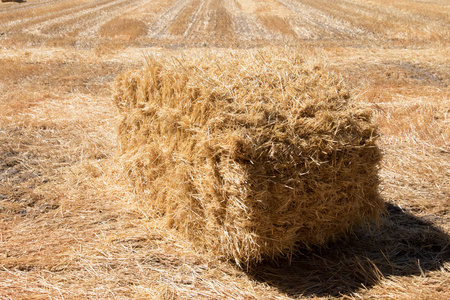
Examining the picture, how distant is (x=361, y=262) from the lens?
384 cm

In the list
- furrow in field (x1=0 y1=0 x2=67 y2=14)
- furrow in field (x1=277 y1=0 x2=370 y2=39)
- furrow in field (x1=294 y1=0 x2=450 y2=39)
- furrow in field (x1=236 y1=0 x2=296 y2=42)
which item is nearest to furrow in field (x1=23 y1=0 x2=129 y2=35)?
furrow in field (x1=0 y1=0 x2=67 y2=14)

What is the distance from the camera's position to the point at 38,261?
12.5 feet

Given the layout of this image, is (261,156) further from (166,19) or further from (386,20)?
(166,19)

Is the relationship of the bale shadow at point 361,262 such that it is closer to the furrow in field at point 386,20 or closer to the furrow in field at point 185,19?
the furrow in field at point 386,20

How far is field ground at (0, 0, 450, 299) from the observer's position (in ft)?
11.7

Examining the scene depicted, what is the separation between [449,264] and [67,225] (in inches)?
155

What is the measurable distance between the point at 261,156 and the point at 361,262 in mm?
1503

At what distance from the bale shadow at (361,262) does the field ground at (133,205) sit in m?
0.01

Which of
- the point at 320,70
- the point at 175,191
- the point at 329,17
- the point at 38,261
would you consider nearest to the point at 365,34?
the point at 329,17

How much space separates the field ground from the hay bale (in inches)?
12.7

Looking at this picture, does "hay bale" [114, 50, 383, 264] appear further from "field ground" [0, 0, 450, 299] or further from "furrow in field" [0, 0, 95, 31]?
"furrow in field" [0, 0, 95, 31]

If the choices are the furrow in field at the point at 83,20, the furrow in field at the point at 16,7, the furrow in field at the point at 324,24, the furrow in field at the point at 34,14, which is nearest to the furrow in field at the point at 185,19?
the furrow in field at the point at 83,20

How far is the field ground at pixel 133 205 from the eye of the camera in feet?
A: 11.7

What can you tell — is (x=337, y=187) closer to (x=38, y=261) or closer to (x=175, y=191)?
(x=175, y=191)
